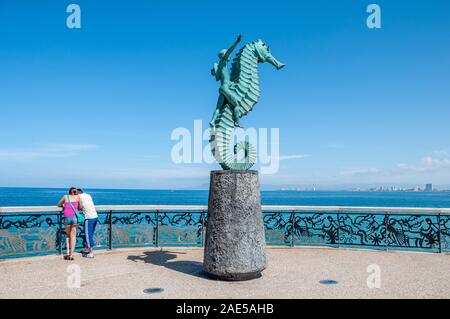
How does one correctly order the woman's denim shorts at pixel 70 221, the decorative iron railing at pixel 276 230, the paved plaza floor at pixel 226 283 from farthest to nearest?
1. the decorative iron railing at pixel 276 230
2. the woman's denim shorts at pixel 70 221
3. the paved plaza floor at pixel 226 283

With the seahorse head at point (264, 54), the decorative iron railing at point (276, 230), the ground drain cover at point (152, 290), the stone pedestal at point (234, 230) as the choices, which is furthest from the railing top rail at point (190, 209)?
the seahorse head at point (264, 54)

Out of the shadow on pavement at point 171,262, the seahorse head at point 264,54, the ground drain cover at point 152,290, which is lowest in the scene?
the shadow on pavement at point 171,262

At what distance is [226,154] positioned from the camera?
679cm

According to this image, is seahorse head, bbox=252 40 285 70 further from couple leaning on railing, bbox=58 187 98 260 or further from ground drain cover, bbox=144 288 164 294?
couple leaning on railing, bbox=58 187 98 260

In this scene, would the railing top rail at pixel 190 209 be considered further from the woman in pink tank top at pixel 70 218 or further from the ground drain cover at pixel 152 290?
the ground drain cover at pixel 152 290

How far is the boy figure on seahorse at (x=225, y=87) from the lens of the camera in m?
6.95

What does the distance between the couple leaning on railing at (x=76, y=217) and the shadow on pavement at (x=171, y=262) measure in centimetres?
121

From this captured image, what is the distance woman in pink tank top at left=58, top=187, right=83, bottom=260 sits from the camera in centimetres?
800

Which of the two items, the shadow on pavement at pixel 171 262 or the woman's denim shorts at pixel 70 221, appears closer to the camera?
the shadow on pavement at pixel 171 262

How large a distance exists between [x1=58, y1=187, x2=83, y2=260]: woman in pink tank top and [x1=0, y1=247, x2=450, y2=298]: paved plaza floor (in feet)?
1.04

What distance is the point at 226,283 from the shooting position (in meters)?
6.13

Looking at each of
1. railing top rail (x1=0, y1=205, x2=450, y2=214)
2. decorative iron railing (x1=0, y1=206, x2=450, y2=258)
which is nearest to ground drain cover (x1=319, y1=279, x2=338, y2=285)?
decorative iron railing (x1=0, y1=206, x2=450, y2=258)

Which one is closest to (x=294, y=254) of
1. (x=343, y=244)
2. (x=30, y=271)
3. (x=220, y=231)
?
(x=343, y=244)

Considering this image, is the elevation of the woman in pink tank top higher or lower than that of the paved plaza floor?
higher
